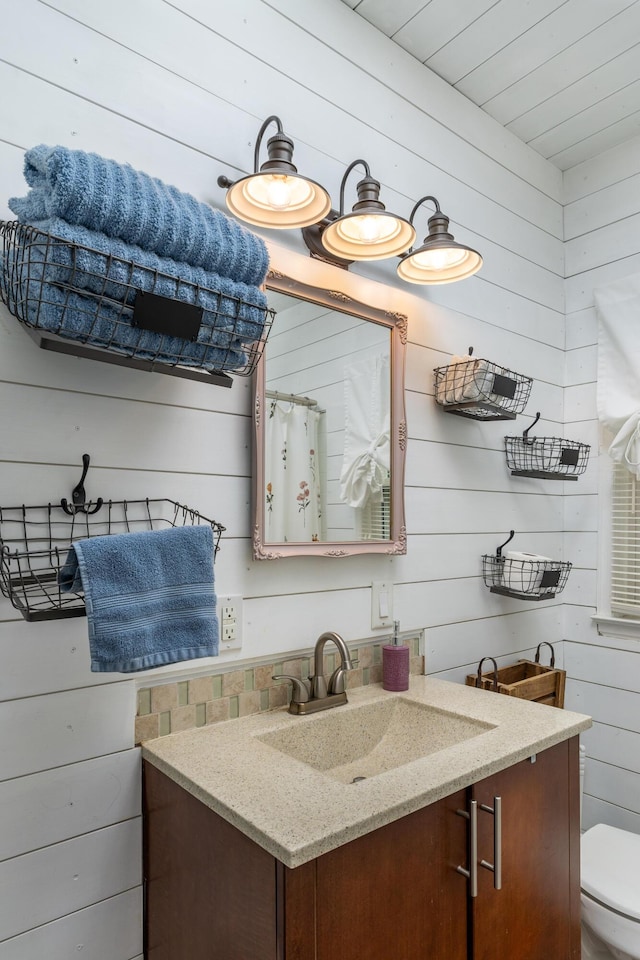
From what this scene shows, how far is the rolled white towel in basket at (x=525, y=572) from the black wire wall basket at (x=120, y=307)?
48.0 inches

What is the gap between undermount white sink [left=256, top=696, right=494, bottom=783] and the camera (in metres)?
1.34

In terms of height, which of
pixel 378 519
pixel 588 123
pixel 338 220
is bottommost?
pixel 378 519

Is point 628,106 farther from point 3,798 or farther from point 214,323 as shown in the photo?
point 3,798

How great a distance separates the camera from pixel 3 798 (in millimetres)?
1045

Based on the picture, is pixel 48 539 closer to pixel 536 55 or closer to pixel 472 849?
pixel 472 849

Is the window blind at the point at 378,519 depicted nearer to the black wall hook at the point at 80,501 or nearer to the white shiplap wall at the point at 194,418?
the white shiplap wall at the point at 194,418

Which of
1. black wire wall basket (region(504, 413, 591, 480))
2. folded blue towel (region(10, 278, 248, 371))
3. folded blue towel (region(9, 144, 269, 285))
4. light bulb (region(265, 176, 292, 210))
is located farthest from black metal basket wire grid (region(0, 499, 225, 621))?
black wire wall basket (region(504, 413, 591, 480))

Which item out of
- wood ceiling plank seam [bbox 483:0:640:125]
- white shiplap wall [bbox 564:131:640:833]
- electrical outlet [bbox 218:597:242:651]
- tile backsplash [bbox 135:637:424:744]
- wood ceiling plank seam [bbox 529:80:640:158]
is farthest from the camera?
white shiplap wall [bbox 564:131:640:833]

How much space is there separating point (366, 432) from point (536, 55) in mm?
1288

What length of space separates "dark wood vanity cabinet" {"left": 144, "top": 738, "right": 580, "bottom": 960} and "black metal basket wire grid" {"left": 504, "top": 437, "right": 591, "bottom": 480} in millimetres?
952

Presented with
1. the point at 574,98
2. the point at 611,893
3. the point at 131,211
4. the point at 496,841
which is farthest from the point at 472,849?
the point at 574,98

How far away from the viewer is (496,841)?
1.17 m

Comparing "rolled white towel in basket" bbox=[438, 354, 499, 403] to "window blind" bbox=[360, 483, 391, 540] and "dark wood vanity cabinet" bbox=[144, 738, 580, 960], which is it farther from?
"dark wood vanity cabinet" bbox=[144, 738, 580, 960]

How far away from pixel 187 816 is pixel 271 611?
18.9 inches
